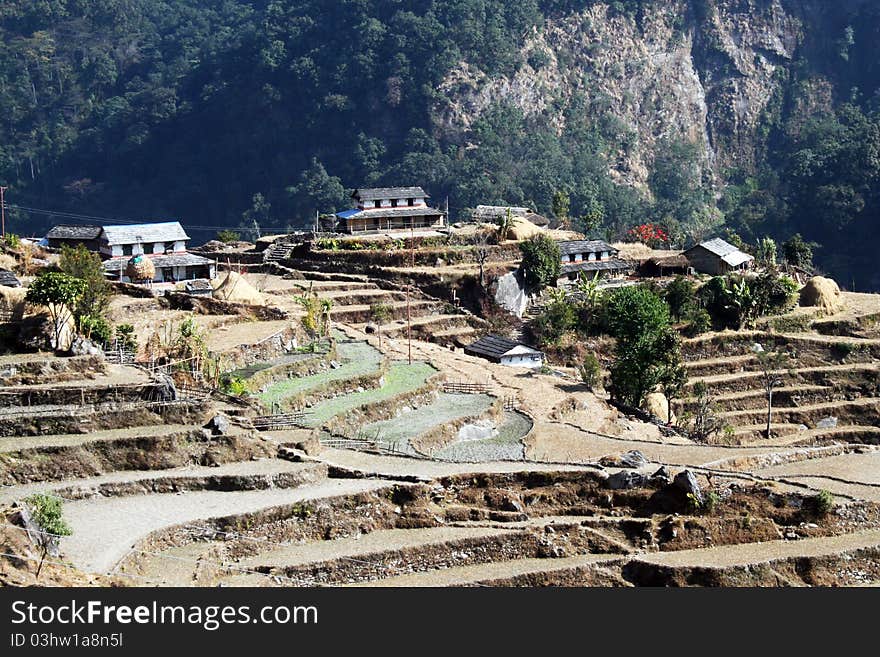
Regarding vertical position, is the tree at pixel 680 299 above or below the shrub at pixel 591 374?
above

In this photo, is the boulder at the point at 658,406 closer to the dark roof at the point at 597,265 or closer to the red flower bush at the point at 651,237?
the dark roof at the point at 597,265

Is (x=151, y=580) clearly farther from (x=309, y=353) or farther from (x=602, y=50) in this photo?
(x=602, y=50)

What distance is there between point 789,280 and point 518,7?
263 ft

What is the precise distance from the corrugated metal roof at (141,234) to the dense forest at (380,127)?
52.1m

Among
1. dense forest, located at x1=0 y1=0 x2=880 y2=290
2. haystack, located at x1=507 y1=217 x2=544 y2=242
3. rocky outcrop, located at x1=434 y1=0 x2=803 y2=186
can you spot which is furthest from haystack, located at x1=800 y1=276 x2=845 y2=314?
rocky outcrop, located at x1=434 y1=0 x2=803 y2=186

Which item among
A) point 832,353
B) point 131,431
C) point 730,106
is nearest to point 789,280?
point 832,353

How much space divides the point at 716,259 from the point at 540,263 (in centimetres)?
1113

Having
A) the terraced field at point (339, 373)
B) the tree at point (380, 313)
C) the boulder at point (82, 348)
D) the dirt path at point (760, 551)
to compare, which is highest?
the boulder at point (82, 348)

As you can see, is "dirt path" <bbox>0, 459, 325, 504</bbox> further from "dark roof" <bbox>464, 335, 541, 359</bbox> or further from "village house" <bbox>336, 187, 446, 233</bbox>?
"village house" <bbox>336, 187, 446, 233</bbox>

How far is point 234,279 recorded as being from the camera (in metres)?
57.0

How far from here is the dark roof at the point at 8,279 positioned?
5191 cm

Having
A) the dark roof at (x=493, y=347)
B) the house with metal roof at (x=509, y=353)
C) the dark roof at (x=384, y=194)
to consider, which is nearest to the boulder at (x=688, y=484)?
the house with metal roof at (x=509, y=353)

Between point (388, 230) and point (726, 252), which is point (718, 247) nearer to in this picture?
point (726, 252)

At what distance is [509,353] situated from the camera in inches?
2328
